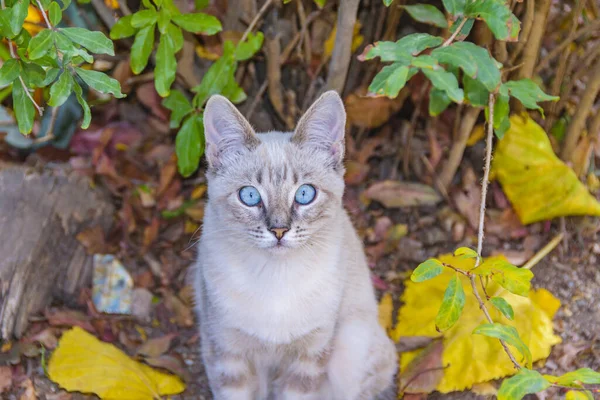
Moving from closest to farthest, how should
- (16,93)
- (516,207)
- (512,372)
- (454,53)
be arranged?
(454,53), (16,93), (512,372), (516,207)

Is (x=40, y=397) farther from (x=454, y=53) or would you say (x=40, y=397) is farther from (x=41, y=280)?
(x=454, y=53)

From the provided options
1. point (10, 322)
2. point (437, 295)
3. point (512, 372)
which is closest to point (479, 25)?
point (437, 295)

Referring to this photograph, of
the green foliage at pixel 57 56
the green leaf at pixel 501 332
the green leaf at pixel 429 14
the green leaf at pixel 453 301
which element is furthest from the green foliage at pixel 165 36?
the green leaf at pixel 501 332

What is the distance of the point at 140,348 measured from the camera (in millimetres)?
3482

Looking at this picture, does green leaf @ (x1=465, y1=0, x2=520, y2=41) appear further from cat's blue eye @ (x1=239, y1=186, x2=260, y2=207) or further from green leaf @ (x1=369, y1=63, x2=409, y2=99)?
cat's blue eye @ (x1=239, y1=186, x2=260, y2=207)

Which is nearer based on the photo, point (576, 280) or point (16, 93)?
point (16, 93)

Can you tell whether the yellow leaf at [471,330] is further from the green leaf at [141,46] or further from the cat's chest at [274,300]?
the green leaf at [141,46]

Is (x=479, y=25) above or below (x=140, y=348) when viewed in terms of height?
above

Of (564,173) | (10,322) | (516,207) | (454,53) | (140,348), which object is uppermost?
(454,53)

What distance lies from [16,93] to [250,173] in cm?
91

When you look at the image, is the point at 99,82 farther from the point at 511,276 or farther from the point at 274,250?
the point at 511,276

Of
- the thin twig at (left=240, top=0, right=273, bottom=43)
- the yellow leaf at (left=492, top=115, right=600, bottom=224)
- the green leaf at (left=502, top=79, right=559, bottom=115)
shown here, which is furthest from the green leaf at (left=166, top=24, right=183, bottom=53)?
the yellow leaf at (left=492, top=115, right=600, bottom=224)

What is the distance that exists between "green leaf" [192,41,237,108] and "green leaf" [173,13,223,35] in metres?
0.24

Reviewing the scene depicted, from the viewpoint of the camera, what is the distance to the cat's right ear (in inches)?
106
